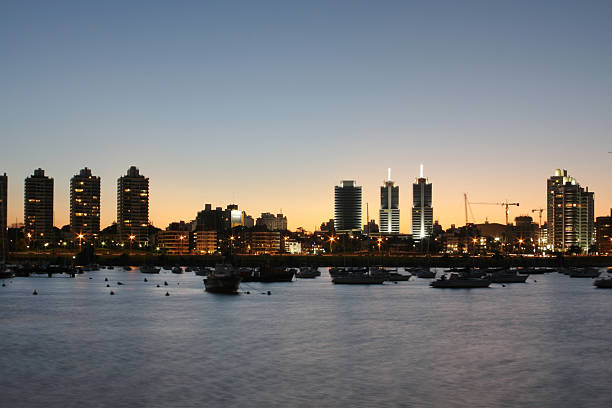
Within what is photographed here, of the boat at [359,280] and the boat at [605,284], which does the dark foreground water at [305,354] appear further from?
the boat at [359,280]

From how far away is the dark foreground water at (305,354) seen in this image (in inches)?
1406

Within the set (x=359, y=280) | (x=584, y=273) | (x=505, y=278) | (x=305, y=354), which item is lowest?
(x=305, y=354)

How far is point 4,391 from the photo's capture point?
1431 inches

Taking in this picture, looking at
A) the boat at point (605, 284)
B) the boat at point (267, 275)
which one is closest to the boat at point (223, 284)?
the boat at point (267, 275)

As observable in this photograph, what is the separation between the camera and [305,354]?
161ft

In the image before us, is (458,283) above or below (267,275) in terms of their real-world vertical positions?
below

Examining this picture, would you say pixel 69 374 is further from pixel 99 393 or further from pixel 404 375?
pixel 404 375

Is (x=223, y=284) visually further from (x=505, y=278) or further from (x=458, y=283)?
(x=505, y=278)

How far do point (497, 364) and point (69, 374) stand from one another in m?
25.5

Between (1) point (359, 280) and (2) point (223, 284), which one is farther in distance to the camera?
(1) point (359, 280)

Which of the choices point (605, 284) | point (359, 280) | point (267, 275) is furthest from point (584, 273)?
point (267, 275)

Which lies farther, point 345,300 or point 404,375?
point 345,300

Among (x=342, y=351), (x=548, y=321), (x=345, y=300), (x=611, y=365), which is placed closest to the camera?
(x=611, y=365)

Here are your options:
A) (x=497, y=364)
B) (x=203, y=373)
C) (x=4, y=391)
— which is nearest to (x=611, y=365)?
(x=497, y=364)
